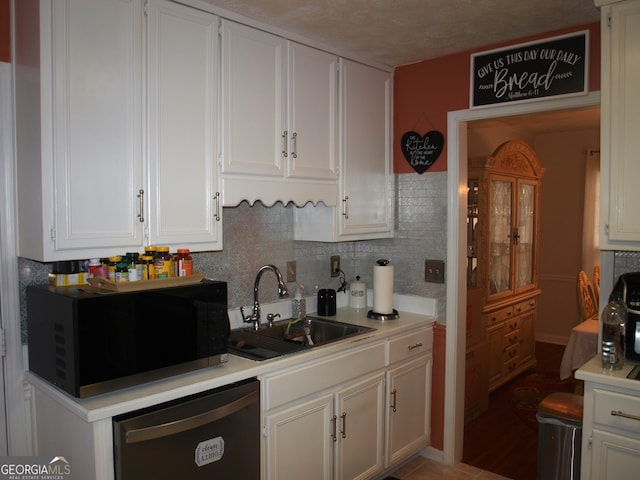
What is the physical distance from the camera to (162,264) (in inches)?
77.4

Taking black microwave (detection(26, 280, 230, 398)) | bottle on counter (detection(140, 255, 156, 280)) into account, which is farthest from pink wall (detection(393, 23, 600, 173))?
bottle on counter (detection(140, 255, 156, 280))

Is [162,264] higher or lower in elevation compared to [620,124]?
lower

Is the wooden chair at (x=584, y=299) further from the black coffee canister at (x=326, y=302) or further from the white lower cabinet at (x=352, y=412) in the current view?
the black coffee canister at (x=326, y=302)

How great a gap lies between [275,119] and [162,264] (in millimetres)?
960

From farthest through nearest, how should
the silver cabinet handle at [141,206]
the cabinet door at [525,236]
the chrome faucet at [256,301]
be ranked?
1. the cabinet door at [525,236]
2. the chrome faucet at [256,301]
3. the silver cabinet handle at [141,206]

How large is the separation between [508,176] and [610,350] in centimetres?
273

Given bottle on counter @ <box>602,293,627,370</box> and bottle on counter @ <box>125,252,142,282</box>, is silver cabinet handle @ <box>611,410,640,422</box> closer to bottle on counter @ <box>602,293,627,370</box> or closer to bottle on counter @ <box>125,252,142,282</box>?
bottle on counter @ <box>602,293,627,370</box>

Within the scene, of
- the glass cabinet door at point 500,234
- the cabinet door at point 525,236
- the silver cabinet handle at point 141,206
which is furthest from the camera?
the cabinet door at point 525,236

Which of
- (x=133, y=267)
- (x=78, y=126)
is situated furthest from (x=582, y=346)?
(x=78, y=126)

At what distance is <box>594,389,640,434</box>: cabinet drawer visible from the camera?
2.08 m

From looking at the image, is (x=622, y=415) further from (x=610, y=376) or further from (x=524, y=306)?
(x=524, y=306)

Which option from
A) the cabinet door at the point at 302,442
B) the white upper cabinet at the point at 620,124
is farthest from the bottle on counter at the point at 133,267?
the white upper cabinet at the point at 620,124

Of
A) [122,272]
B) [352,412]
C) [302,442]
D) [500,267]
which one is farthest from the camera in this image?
[500,267]

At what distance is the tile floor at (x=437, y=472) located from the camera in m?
3.01
